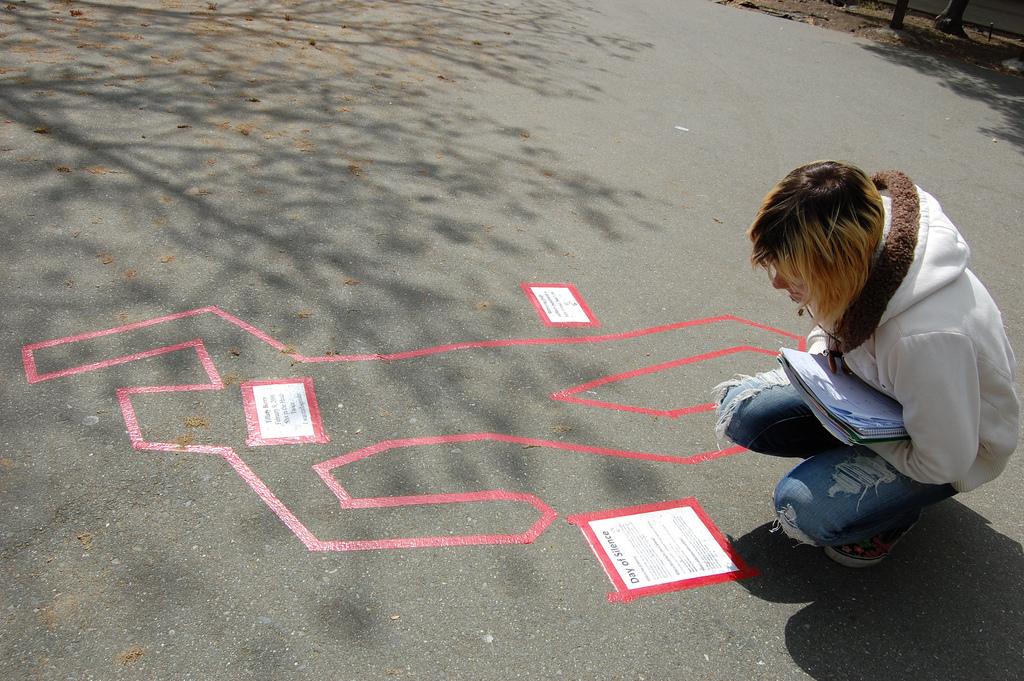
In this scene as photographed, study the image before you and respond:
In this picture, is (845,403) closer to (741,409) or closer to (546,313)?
(741,409)

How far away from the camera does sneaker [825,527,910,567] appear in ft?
9.16

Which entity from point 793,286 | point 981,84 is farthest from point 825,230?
point 981,84

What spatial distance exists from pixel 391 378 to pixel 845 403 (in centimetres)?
182

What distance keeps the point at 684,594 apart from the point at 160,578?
1.64 m

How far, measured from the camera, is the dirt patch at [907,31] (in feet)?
39.5

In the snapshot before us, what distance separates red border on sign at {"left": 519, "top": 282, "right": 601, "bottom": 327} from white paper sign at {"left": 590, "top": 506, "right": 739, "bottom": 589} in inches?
51.9

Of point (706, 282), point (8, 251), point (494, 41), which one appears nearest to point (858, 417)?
point (706, 282)

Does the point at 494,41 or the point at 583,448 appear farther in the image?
the point at 494,41

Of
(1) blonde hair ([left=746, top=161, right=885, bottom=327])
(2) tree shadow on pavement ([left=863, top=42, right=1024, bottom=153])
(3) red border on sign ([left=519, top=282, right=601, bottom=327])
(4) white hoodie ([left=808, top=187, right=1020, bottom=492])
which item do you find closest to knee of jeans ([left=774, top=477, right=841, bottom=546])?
(4) white hoodie ([left=808, top=187, right=1020, bottom=492])

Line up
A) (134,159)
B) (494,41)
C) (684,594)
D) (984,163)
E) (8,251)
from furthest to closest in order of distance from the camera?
(494,41), (984,163), (134,159), (8,251), (684,594)

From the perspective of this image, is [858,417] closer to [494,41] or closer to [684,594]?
[684,594]

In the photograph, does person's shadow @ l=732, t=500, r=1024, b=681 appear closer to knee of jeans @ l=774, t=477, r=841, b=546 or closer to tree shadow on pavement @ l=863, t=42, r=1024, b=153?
knee of jeans @ l=774, t=477, r=841, b=546

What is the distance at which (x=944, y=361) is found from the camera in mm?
2295

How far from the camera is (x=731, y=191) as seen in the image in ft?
20.0
